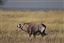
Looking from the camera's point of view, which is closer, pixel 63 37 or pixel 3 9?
pixel 63 37

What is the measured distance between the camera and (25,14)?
3.23 ft

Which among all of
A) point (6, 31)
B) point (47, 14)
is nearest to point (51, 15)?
point (47, 14)

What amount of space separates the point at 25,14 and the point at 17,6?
0.10m

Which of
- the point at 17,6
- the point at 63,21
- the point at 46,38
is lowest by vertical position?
the point at 46,38

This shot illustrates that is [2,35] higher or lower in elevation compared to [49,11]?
lower

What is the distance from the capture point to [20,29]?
0.96m

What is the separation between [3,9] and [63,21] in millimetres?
484

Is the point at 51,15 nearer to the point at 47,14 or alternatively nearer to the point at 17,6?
the point at 47,14

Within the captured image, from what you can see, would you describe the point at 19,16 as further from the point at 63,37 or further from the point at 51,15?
the point at 63,37

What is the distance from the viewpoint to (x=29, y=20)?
0.98 metres

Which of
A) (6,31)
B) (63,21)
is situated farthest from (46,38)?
(6,31)

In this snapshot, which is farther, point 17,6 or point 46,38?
point 17,6

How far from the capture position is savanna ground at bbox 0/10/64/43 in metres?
0.91

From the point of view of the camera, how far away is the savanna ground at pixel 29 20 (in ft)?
2.99
